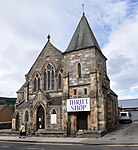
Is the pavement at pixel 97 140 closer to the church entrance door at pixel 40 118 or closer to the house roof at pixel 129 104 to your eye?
the church entrance door at pixel 40 118

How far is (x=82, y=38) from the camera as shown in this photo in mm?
29297

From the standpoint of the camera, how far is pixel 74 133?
2559 cm

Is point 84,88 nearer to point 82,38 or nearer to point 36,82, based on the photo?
point 82,38

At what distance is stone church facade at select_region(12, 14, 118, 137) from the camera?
82.4 ft

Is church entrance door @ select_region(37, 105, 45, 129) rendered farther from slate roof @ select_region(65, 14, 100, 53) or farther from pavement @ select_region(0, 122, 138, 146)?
slate roof @ select_region(65, 14, 100, 53)

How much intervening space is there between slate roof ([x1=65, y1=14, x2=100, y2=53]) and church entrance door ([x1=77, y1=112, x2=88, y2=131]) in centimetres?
833

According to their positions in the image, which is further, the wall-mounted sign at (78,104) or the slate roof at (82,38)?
the slate roof at (82,38)

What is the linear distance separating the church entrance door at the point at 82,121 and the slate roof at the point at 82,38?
8329 millimetres

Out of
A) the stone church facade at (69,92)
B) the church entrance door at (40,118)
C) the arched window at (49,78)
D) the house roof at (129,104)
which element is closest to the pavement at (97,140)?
the stone church facade at (69,92)

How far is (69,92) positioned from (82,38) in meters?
7.49

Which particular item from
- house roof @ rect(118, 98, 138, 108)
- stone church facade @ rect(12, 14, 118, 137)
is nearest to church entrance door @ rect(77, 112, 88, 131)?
stone church facade @ rect(12, 14, 118, 137)

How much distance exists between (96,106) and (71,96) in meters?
3.73

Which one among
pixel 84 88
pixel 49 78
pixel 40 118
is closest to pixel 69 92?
pixel 84 88

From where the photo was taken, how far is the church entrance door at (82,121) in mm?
25922
